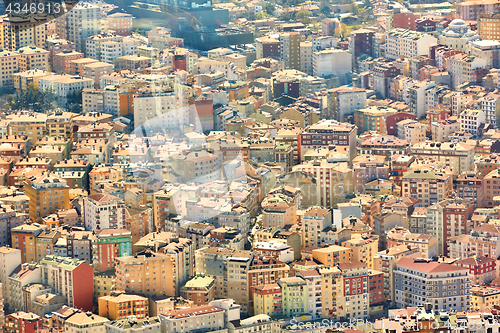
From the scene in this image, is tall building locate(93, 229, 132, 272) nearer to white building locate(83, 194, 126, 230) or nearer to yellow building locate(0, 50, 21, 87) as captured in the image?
white building locate(83, 194, 126, 230)

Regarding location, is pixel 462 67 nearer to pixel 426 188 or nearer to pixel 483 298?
pixel 426 188

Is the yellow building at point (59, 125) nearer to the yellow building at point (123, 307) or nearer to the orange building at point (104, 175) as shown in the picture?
the orange building at point (104, 175)

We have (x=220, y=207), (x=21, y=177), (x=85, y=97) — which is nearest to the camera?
(x=220, y=207)

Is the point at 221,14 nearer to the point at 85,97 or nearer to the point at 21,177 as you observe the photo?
the point at 85,97

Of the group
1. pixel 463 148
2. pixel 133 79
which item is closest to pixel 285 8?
pixel 133 79

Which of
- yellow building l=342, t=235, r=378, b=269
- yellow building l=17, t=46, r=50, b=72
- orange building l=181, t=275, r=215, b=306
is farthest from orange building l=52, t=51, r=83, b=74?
orange building l=181, t=275, r=215, b=306
